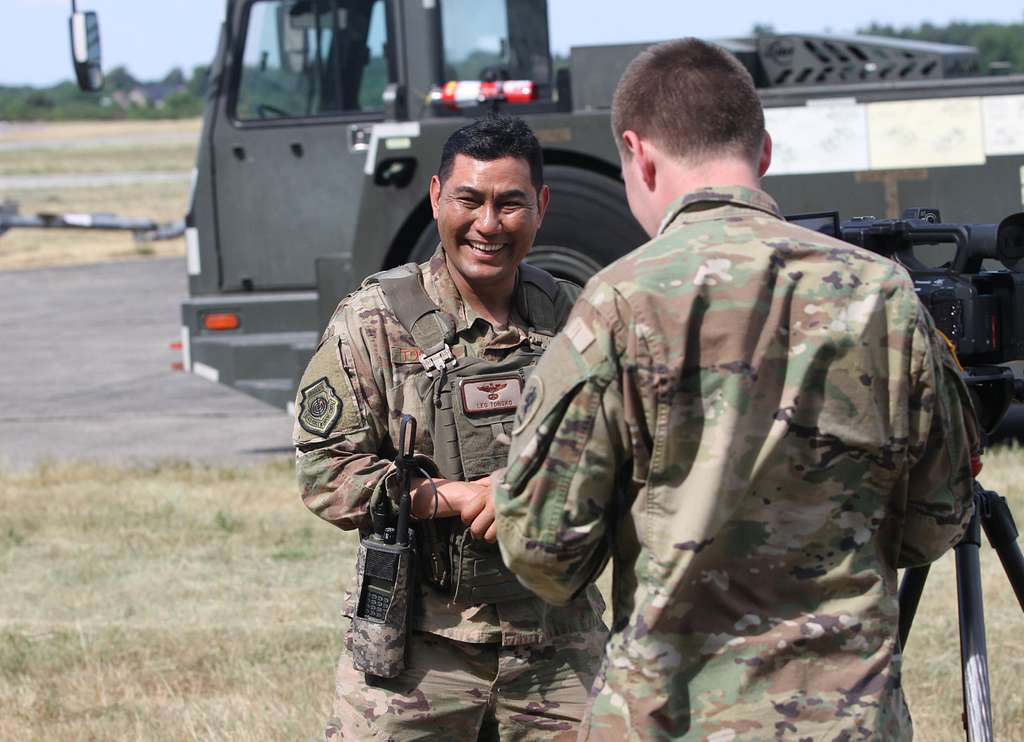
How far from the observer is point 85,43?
7102 mm

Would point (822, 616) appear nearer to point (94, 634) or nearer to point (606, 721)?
point (606, 721)

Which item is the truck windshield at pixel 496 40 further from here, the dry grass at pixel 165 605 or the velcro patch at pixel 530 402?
the velcro patch at pixel 530 402

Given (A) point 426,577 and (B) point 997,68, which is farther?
(B) point 997,68

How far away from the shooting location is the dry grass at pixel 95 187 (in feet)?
85.6

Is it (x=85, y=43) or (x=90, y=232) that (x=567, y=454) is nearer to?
(x=85, y=43)

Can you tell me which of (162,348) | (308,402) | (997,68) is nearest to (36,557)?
(308,402)

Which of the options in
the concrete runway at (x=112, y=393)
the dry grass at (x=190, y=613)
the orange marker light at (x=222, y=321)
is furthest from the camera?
the concrete runway at (x=112, y=393)

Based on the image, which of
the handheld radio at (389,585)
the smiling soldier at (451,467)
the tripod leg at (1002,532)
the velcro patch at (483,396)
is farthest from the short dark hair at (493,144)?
the tripod leg at (1002,532)

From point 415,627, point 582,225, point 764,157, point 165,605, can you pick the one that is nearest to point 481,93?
point 582,225

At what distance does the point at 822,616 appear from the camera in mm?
1872

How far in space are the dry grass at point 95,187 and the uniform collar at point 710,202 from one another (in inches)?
928

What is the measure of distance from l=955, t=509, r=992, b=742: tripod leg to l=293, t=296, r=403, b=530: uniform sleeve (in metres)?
1.00

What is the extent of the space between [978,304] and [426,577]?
3.46ft

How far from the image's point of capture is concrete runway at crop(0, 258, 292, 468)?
29.7 ft
